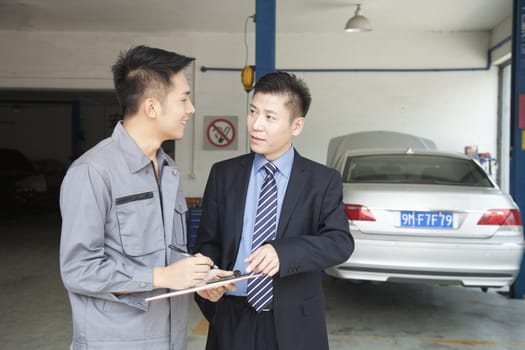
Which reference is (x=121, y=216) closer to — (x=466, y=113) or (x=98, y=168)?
(x=98, y=168)

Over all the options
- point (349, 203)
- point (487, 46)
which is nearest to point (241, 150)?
point (487, 46)

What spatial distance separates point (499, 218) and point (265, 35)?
8.08 feet

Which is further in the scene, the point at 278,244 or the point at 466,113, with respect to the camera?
the point at 466,113

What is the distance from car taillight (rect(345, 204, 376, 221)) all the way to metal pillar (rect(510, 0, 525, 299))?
1.98 metres

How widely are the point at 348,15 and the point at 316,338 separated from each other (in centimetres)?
660

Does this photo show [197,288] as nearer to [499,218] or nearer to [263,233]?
[263,233]

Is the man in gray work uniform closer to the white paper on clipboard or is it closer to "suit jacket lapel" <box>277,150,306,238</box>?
the white paper on clipboard

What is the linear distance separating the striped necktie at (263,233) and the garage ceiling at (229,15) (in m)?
5.74

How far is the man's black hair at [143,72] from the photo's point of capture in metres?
1.46

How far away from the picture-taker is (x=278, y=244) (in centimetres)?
152

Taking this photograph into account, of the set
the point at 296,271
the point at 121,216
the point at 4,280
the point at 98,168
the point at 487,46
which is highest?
the point at 487,46

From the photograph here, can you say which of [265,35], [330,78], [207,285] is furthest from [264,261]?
[330,78]

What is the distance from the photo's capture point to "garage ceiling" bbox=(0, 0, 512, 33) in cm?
708

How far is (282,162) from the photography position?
178 cm
